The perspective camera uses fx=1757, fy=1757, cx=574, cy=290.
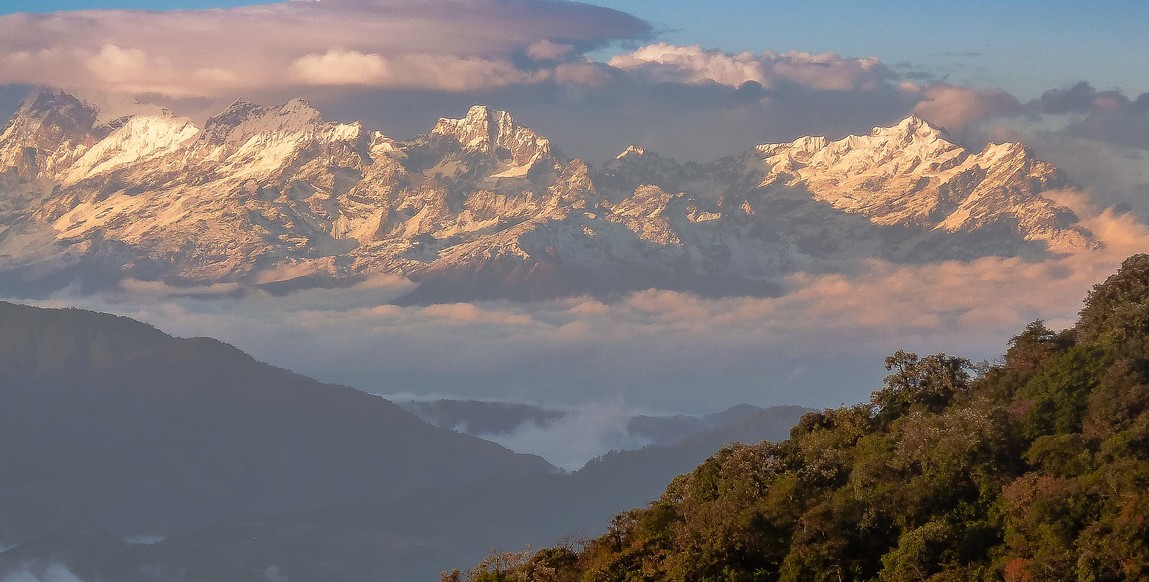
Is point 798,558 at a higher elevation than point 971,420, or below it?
below

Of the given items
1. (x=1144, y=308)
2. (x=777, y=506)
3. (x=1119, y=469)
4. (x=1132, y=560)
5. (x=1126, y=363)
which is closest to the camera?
(x=1132, y=560)

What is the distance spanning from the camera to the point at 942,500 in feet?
528

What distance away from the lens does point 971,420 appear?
170 metres

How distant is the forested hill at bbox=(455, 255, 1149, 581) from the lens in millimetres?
146625

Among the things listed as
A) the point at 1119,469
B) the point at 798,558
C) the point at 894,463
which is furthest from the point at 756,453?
the point at 1119,469

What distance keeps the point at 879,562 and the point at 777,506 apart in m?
11.1

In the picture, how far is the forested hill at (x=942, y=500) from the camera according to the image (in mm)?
146625

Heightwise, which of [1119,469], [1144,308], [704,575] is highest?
[1144,308]

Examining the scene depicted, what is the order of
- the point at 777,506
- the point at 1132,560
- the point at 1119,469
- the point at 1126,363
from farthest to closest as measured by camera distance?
the point at 1126,363 → the point at 777,506 → the point at 1119,469 → the point at 1132,560

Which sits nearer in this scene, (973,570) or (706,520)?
(973,570)

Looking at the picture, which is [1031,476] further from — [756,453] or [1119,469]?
[756,453]

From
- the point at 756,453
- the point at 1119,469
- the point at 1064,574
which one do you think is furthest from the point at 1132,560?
the point at 756,453

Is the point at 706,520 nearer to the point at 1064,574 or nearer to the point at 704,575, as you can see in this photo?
the point at 704,575

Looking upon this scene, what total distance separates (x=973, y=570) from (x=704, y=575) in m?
23.2
